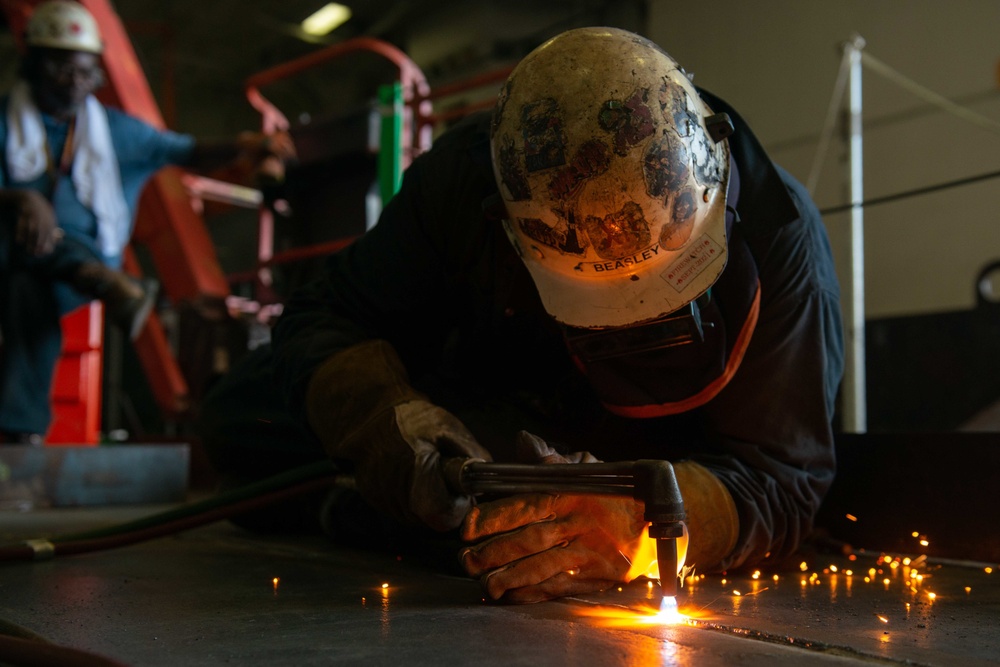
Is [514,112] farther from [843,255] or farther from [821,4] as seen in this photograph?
[821,4]

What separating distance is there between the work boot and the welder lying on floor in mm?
2012

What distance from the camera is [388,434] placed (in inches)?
68.1

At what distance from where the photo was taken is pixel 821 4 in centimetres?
689

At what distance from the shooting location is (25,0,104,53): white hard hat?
4289mm

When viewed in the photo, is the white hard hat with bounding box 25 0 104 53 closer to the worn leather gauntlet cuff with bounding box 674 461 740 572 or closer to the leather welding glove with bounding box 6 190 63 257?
the leather welding glove with bounding box 6 190 63 257

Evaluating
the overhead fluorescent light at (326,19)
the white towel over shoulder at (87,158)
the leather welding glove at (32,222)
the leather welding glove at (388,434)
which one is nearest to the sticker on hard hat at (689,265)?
the leather welding glove at (388,434)

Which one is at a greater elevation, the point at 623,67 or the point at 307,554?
the point at 623,67

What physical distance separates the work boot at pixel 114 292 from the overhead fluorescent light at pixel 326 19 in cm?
728

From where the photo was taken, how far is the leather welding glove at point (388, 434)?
1.66 m

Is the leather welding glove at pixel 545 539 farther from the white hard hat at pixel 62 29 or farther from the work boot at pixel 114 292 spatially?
the white hard hat at pixel 62 29

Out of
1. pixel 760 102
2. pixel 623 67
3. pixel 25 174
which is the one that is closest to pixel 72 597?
pixel 623 67

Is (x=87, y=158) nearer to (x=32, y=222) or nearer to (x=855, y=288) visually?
(x=32, y=222)

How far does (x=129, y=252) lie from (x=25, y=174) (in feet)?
6.13

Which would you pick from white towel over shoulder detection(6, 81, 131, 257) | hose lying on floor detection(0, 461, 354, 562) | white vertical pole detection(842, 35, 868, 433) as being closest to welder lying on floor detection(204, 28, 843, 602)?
hose lying on floor detection(0, 461, 354, 562)
